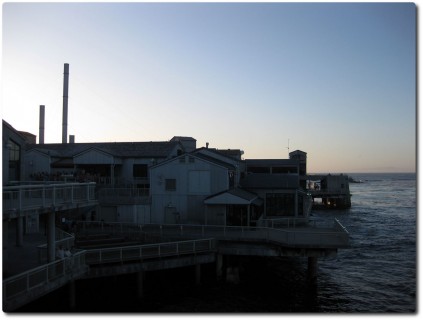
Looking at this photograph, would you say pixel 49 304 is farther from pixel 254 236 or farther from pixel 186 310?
pixel 254 236

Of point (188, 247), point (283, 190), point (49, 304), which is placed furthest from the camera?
point (283, 190)

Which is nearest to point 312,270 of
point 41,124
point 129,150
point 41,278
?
point 41,278

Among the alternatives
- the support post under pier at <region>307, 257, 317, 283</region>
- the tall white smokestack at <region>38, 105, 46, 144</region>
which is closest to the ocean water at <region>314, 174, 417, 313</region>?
the support post under pier at <region>307, 257, 317, 283</region>

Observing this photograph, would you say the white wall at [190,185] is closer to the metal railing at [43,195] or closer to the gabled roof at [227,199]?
the gabled roof at [227,199]

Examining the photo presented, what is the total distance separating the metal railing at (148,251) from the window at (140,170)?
51.9 feet

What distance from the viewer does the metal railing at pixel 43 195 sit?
55.6 feet

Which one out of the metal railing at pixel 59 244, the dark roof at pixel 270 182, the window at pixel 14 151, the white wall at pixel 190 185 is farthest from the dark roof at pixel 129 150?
the metal railing at pixel 59 244

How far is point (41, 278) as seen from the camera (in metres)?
18.2

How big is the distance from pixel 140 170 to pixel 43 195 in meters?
22.8

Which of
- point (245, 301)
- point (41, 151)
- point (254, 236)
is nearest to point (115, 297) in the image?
point (245, 301)

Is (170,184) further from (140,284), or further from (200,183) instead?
(140,284)

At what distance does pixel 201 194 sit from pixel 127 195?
21.3 feet

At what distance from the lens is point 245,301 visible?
25219 mm

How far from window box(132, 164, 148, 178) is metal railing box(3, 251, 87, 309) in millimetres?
19469
